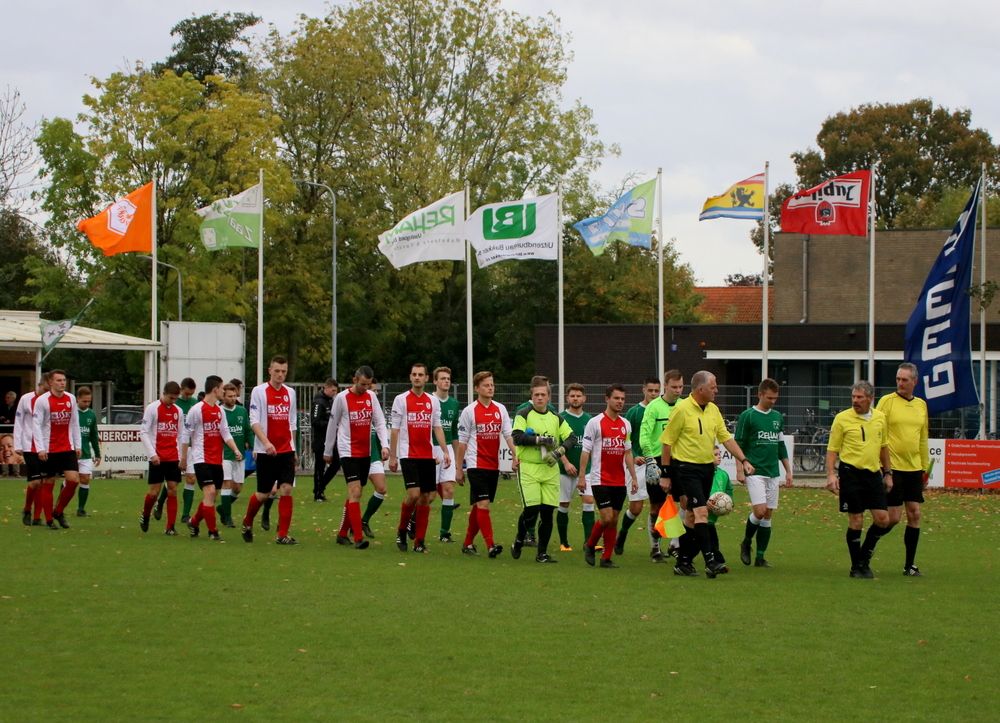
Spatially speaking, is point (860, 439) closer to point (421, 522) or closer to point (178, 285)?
point (421, 522)

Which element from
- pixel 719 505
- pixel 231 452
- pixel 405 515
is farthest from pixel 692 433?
pixel 231 452

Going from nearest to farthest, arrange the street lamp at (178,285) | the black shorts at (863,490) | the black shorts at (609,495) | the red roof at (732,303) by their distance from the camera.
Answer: the black shorts at (863,490) < the black shorts at (609,495) < the street lamp at (178,285) < the red roof at (732,303)

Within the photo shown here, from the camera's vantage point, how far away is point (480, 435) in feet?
49.1

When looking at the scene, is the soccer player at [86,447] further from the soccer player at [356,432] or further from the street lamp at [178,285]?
the street lamp at [178,285]

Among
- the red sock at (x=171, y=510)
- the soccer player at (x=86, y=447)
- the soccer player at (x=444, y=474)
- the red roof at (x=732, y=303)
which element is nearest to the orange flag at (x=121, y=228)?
the soccer player at (x=86, y=447)

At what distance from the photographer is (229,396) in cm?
1827

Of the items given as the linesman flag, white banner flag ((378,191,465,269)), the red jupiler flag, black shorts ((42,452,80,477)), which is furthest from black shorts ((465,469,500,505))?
the red jupiler flag

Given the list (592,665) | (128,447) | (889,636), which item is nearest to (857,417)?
(889,636)

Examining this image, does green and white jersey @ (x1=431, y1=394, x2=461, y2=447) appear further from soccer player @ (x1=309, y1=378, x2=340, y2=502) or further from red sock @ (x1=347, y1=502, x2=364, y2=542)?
soccer player @ (x1=309, y1=378, x2=340, y2=502)

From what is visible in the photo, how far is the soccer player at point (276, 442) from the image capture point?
1558 cm

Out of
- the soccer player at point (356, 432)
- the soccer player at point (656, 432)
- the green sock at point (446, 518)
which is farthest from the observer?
the green sock at point (446, 518)

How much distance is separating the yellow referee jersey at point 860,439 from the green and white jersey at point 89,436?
1086cm

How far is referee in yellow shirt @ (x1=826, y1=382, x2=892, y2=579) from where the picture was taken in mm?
13508

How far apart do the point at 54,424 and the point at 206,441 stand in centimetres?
238
